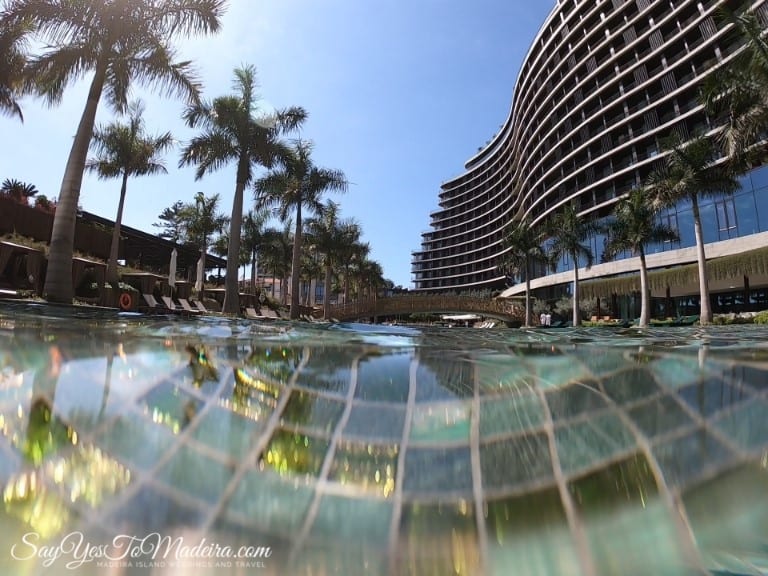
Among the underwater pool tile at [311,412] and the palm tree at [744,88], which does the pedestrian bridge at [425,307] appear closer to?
the palm tree at [744,88]

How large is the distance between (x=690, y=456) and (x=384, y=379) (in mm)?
1329

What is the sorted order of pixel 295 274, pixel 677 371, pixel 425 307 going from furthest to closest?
pixel 425 307
pixel 295 274
pixel 677 371

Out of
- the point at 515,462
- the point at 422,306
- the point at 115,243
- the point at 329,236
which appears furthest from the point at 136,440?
the point at 422,306

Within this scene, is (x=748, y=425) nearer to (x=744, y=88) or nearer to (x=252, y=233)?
(x=744, y=88)

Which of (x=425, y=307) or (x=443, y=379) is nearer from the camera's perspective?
(x=443, y=379)

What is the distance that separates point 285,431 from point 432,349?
1330 mm

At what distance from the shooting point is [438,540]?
1.31 meters

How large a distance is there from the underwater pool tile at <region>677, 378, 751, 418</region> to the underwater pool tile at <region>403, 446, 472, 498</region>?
41.5 inches

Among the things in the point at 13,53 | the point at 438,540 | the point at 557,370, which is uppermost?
the point at 13,53

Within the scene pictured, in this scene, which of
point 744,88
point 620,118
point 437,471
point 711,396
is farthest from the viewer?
point 620,118

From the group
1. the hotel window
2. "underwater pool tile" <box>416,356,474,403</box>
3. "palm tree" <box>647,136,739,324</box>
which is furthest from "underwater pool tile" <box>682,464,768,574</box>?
the hotel window

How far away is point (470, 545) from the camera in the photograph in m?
1.30

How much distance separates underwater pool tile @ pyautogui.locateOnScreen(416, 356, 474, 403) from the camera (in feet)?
6.51

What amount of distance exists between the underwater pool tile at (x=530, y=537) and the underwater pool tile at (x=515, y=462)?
0.07 m
